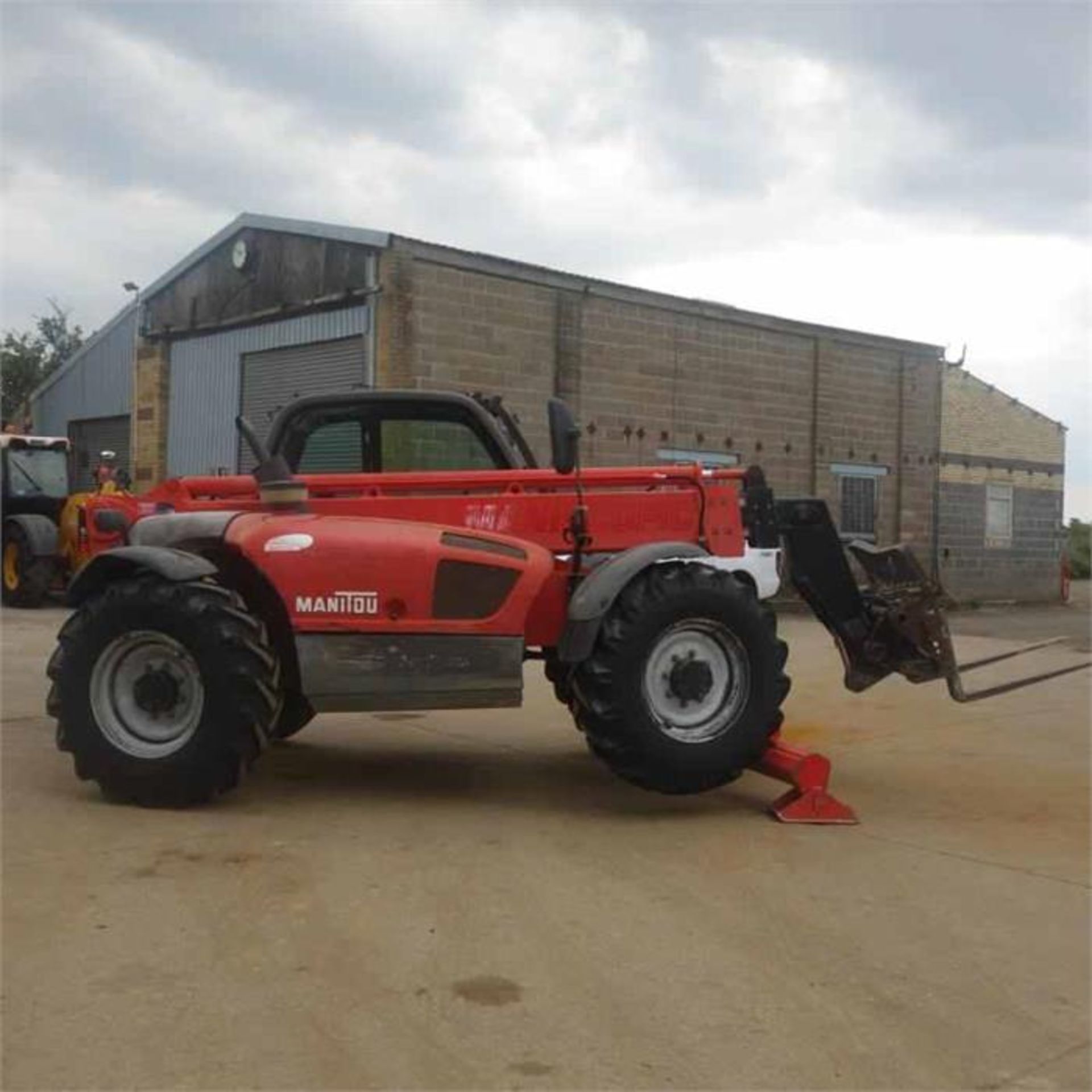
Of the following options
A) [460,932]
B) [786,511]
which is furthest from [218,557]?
[786,511]

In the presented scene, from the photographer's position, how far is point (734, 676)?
20.6ft

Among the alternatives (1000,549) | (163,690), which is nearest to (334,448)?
(163,690)

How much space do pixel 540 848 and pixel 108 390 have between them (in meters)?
21.0

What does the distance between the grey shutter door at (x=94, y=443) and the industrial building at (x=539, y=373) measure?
0.06 metres

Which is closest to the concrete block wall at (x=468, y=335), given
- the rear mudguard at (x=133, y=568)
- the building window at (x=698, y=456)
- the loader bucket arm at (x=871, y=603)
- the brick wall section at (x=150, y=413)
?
the building window at (x=698, y=456)

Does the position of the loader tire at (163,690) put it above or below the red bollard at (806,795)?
above

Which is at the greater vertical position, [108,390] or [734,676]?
[108,390]

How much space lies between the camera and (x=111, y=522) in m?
6.51

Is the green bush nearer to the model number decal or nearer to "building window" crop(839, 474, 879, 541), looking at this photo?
"building window" crop(839, 474, 879, 541)

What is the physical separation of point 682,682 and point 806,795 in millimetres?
824

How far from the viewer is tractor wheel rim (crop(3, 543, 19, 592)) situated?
18625 millimetres

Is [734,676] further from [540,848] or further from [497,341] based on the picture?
[497,341]

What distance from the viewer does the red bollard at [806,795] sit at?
241 inches

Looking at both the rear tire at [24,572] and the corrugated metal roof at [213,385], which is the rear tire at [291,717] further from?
the rear tire at [24,572]
